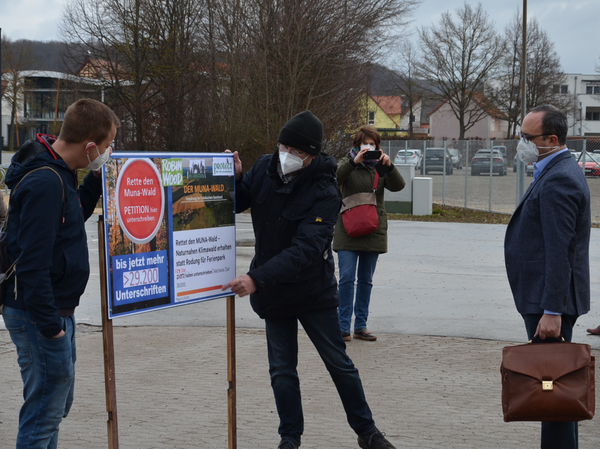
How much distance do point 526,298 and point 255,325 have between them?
3924 mm

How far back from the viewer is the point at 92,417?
14.6ft

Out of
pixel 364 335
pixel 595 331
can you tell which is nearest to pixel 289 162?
pixel 364 335

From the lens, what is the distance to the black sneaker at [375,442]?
12.7ft

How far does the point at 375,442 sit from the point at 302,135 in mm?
1773

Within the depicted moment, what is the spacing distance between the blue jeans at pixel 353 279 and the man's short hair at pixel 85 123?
350 cm

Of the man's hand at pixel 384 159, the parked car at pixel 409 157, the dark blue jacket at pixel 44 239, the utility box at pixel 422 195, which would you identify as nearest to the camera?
the dark blue jacket at pixel 44 239

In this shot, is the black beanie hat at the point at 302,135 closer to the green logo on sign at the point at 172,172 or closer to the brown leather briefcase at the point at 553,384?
the green logo on sign at the point at 172,172

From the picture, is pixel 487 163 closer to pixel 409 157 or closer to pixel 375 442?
pixel 409 157

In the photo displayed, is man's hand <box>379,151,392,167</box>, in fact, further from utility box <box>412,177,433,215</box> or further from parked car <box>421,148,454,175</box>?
parked car <box>421,148,454,175</box>

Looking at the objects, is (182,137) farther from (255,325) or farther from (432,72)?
(432,72)

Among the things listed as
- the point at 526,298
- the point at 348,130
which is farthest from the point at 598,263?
the point at 348,130

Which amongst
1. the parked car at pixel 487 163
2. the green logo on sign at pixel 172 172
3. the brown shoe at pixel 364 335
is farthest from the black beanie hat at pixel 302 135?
the parked car at pixel 487 163

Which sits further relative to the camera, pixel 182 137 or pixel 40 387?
pixel 182 137

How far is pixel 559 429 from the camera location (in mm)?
3434
